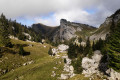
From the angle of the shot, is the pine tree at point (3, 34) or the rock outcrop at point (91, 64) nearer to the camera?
the rock outcrop at point (91, 64)

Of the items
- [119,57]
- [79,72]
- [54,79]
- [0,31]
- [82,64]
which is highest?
[0,31]

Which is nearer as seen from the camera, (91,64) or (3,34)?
(91,64)

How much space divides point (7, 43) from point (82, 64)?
208 ft

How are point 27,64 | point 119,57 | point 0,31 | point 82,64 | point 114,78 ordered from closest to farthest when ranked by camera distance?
point 119,57 < point 114,78 < point 82,64 < point 27,64 < point 0,31

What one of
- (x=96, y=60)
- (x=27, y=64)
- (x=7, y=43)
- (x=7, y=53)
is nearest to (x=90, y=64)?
(x=96, y=60)

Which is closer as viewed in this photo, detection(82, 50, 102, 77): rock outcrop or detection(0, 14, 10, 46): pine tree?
detection(82, 50, 102, 77): rock outcrop

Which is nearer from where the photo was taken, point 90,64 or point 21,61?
point 90,64

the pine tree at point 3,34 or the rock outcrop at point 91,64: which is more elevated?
the pine tree at point 3,34

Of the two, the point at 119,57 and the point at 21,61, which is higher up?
the point at 119,57

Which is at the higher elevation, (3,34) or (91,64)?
(3,34)

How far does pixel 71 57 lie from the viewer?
73750 mm

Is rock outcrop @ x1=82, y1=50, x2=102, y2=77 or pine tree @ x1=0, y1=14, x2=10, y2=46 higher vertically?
pine tree @ x1=0, y1=14, x2=10, y2=46

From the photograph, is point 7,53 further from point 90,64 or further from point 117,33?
point 117,33

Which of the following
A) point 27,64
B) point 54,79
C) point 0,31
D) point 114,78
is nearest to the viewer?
point 114,78
